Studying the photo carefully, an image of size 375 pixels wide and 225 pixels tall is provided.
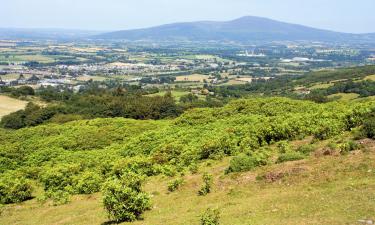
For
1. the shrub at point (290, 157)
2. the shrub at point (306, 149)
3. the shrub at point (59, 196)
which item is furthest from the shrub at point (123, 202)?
the shrub at point (306, 149)

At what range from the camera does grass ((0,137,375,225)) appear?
12672 millimetres

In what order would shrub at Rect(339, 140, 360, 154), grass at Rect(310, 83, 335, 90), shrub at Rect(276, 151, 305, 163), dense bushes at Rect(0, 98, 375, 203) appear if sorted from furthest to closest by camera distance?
1. grass at Rect(310, 83, 335, 90)
2. dense bushes at Rect(0, 98, 375, 203)
3. shrub at Rect(276, 151, 305, 163)
4. shrub at Rect(339, 140, 360, 154)

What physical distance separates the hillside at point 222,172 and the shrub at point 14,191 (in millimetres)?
47

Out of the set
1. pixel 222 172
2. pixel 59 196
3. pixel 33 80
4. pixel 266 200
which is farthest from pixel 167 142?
pixel 33 80

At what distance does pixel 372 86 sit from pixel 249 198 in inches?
3235

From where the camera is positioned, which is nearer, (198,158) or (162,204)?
(162,204)

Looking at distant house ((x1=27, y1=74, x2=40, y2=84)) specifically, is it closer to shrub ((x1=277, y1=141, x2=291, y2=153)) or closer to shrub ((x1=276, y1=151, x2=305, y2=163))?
shrub ((x1=277, y1=141, x2=291, y2=153))

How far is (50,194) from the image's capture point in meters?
21.0

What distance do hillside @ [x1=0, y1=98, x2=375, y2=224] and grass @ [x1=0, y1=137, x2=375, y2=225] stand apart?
0.03 m

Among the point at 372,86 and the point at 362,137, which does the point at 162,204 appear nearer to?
the point at 362,137

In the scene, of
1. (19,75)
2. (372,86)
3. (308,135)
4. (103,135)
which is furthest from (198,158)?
(19,75)

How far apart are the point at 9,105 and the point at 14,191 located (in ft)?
205

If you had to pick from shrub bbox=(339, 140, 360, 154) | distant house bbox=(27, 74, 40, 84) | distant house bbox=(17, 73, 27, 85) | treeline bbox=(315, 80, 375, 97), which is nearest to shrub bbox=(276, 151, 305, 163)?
shrub bbox=(339, 140, 360, 154)

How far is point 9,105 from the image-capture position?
78.6 metres
